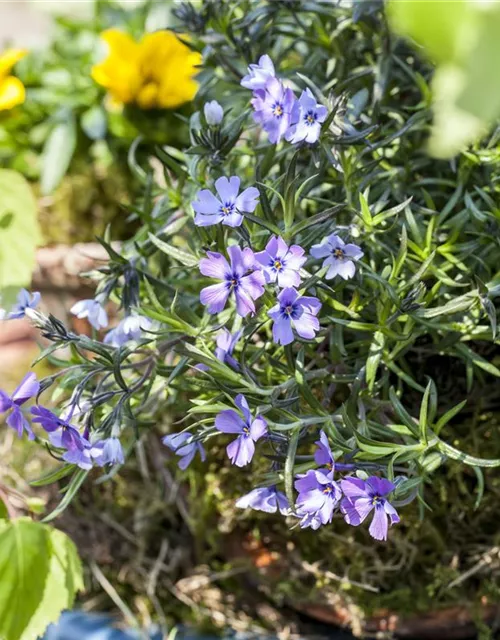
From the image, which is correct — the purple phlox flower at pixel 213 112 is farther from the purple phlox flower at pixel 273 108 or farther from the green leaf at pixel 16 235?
the green leaf at pixel 16 235

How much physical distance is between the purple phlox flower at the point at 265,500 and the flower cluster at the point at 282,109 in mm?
246

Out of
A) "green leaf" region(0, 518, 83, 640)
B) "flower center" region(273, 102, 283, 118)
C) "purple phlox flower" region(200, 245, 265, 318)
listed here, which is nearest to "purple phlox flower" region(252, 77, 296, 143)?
"flower center" region(273, 102, 283, 118)

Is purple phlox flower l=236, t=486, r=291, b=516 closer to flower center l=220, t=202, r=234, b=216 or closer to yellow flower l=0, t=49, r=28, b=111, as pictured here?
flower center l=220, t=202, r=234, b=216

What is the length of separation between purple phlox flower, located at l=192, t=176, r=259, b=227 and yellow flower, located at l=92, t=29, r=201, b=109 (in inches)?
28.4

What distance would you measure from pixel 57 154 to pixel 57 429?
78 cm

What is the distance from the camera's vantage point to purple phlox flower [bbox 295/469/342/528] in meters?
0.48

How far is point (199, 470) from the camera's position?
789 millimetres

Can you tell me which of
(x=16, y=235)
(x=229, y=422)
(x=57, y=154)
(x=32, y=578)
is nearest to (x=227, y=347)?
(x=229, y=422)

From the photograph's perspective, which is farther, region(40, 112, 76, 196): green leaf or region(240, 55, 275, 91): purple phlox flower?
region(40, 112, 76, 196): green leaf

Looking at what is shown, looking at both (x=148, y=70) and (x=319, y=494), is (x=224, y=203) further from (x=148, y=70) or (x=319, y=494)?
(x=148, y=70)

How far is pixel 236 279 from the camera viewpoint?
48 centimetres

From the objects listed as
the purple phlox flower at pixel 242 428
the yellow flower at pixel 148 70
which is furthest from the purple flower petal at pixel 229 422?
the yellow flower at pixel 148 70

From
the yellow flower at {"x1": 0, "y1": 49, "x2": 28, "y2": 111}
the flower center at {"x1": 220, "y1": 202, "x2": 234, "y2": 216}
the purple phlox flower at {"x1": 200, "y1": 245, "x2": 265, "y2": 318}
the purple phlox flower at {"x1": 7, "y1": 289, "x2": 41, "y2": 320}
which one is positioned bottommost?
the yellow flower at {"x1": 0, "y1": 49, "x2": 28, "y2": 111}

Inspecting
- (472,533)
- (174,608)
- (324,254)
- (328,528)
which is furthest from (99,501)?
(324,254)
